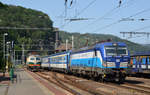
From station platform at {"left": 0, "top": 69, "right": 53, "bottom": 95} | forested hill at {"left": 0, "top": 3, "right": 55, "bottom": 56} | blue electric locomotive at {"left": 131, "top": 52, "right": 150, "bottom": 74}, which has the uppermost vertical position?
forested hill at {"left": 0, "top": 3, "right": 55, "bottom": 56}

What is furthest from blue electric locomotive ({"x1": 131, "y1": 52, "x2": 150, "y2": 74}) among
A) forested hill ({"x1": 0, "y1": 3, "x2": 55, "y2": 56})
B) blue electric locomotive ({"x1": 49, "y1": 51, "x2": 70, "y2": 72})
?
forested hill ({"x1": 0, "y1": 3, "x2": 55, "y2": 56})

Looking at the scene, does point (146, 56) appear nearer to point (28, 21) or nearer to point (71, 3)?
point (71, 3)

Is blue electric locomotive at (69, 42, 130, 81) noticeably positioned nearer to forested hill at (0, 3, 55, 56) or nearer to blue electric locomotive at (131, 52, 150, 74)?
blue electric locomotive at (131, 52, 150, 74)

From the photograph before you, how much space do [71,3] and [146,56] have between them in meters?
12.5

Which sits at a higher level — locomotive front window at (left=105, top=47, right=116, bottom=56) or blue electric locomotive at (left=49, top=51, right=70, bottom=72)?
locomotive front window at (left=105, top=47, right=116, bottom=56)

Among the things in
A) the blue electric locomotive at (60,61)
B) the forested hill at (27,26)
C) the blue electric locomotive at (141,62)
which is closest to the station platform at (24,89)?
the blue electric locomotive at (141,62)

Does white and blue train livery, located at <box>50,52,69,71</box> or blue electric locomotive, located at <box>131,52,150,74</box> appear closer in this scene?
blue electric locomotive, located at <box>131,52,150,74</box>

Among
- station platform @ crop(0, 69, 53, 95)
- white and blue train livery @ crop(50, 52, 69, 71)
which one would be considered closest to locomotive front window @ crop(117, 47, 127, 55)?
station platform @ crop(0, 69, 53, 95)

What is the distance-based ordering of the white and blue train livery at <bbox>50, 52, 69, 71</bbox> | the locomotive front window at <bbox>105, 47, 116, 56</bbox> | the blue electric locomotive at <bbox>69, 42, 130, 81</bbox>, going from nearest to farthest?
the blue electric locomotive at <bbox>69, 42, 130, 81</bbox>
the locomotive front window at <bbox>105, 47, 116, 56</bbox>
the white and blue train livery at <bbox>50, 52, 69, 71</bbox>

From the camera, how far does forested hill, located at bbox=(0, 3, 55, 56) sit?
11345cm

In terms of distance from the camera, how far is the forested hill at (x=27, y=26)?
11345 centimetres

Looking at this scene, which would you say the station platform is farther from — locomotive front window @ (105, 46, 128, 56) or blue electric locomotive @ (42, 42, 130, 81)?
locomotive front window @ (105, 46, 128, 56)

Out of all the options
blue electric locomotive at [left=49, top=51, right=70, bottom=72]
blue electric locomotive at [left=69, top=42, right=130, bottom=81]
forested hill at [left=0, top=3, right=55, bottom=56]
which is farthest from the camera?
forested hill at [left=0, top=3, right=55, bottom=56]

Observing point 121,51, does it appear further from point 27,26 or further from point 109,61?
point 27,26
